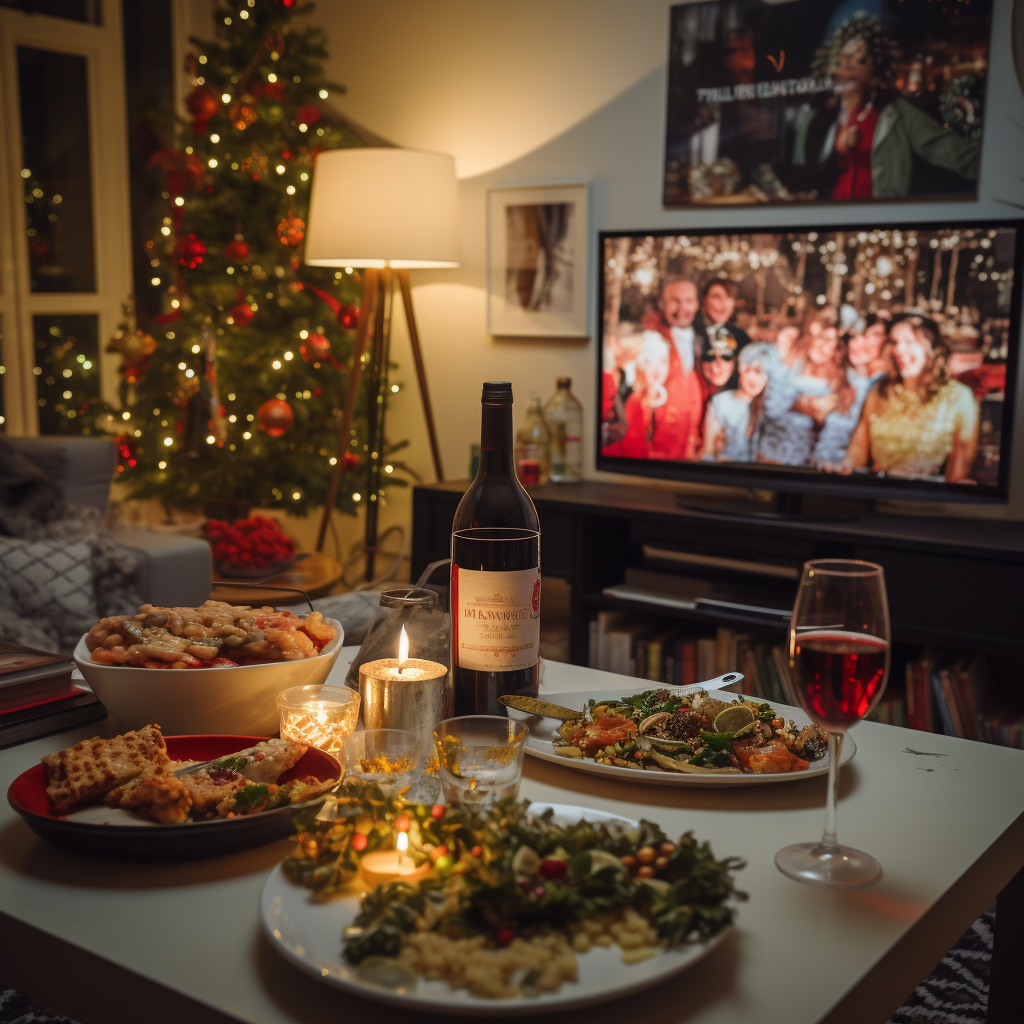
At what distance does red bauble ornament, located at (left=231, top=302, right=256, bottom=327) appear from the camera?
3574mm

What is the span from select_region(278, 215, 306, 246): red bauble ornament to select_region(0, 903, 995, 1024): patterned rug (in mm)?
2596

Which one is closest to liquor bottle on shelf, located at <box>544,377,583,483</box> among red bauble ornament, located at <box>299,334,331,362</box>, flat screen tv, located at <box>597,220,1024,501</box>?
flat screen tv, located at <box>597,220,1024,501</box>

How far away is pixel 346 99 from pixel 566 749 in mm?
3567

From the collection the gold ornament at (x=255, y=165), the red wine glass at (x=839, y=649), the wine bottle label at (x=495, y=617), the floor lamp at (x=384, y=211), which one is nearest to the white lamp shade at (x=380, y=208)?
the floor lamp at (x=384, y=211)

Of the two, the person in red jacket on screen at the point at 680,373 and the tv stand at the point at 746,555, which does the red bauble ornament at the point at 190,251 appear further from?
the person in red jacket on screen at the point at 680,373

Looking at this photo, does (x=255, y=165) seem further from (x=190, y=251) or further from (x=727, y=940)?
(x=727, y=940)

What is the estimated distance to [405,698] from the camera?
96 centimetres

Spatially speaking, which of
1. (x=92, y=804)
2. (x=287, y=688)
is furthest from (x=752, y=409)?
(x=92, y=804)

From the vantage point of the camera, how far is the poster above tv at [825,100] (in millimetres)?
2711

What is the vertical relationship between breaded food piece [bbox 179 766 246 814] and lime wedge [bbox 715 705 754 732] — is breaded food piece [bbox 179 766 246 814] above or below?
below

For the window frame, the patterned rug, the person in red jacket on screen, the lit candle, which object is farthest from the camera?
the window frame

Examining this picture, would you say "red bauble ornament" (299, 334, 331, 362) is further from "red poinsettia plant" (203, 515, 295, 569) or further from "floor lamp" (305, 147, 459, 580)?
"red poinsettia plant" (203, 515, 295, 569)

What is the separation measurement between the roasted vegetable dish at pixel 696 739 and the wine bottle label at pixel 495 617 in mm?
100

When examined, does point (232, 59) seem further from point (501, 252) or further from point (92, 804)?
point (92, 804)
